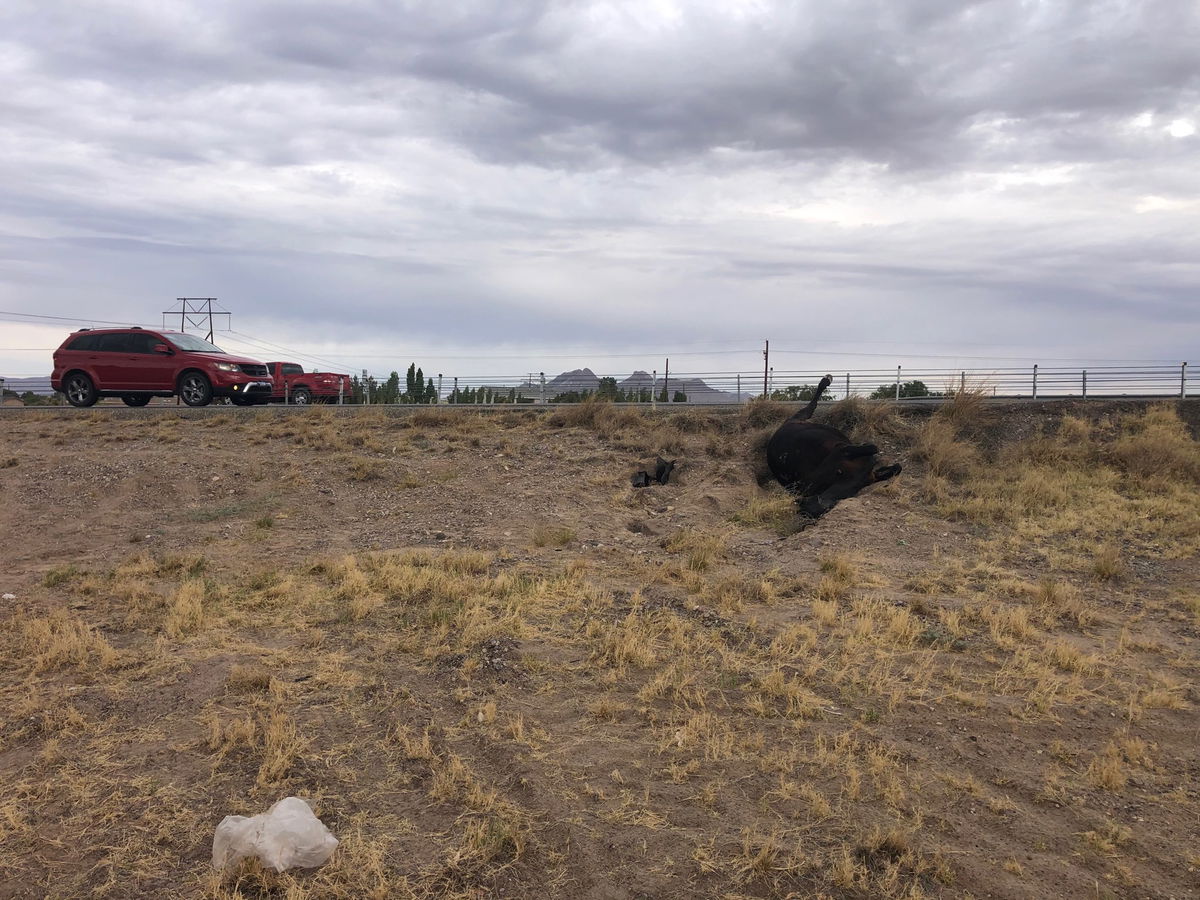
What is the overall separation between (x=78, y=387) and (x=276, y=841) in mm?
20779

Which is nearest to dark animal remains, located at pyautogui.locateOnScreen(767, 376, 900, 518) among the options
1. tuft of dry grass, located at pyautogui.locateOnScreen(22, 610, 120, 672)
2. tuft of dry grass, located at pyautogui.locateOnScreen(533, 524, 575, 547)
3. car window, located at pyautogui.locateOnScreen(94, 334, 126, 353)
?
tuft of dry grass, located at pyautogui.locateOnScreen(533, 524, 575, 547)

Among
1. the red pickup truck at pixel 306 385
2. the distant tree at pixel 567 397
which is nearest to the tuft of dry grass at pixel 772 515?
the distant tree at pixel 567 397

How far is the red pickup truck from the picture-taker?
29.4 m

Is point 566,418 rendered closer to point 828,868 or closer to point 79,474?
point 79,474

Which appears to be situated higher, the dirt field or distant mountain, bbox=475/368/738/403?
distant mountain, bbox=475/368/738/403

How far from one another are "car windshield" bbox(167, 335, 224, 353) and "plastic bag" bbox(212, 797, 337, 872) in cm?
1893

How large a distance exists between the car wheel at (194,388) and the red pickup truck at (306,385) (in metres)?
7.47

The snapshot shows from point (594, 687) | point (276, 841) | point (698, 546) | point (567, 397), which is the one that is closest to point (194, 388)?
point (567, 397)

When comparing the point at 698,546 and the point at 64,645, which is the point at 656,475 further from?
the point at 64,645

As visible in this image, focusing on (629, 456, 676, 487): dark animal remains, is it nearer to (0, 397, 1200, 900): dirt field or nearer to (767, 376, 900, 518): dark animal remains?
(0, 397, 1200, 900): dirt field

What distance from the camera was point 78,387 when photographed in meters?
21.2

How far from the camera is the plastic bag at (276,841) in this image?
4293 millimetres

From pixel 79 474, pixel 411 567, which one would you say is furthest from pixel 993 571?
pixel 79 474

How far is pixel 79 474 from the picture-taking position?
14219mm
